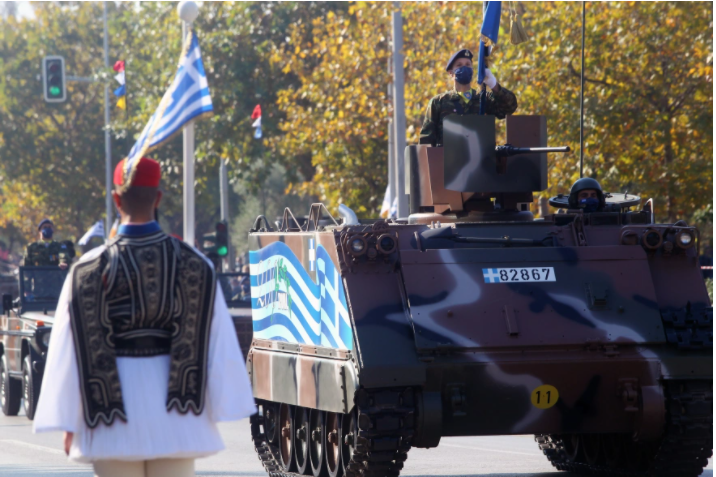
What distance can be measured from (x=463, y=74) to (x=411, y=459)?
3289mm

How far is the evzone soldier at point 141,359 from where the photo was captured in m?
4.91

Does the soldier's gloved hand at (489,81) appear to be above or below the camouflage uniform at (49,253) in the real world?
above

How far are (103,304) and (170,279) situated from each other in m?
0.25

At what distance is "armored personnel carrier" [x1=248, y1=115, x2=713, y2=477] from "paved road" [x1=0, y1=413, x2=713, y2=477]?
136 cm

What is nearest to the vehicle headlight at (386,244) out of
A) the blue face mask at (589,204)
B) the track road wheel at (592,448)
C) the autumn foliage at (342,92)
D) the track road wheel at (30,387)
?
the blue face mask at (589,204)

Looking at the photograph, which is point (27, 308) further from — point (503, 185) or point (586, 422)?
point (586, 422)

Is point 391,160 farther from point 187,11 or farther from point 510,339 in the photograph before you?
point 510,339

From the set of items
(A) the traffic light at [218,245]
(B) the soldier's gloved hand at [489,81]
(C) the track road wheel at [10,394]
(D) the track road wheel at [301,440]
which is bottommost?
(C) the track road wheel at [10,394]

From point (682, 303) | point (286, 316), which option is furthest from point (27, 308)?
point (682, 303)

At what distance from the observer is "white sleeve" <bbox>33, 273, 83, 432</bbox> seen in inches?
191

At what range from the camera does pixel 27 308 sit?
55.8 ft

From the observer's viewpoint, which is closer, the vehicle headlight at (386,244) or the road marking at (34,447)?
the vehicle headlight at (386,244)

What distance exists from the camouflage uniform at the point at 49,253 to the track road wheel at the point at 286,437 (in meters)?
8.40

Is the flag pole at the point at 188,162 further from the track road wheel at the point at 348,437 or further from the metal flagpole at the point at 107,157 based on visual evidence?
the metal flagpole at the point at 107,157
